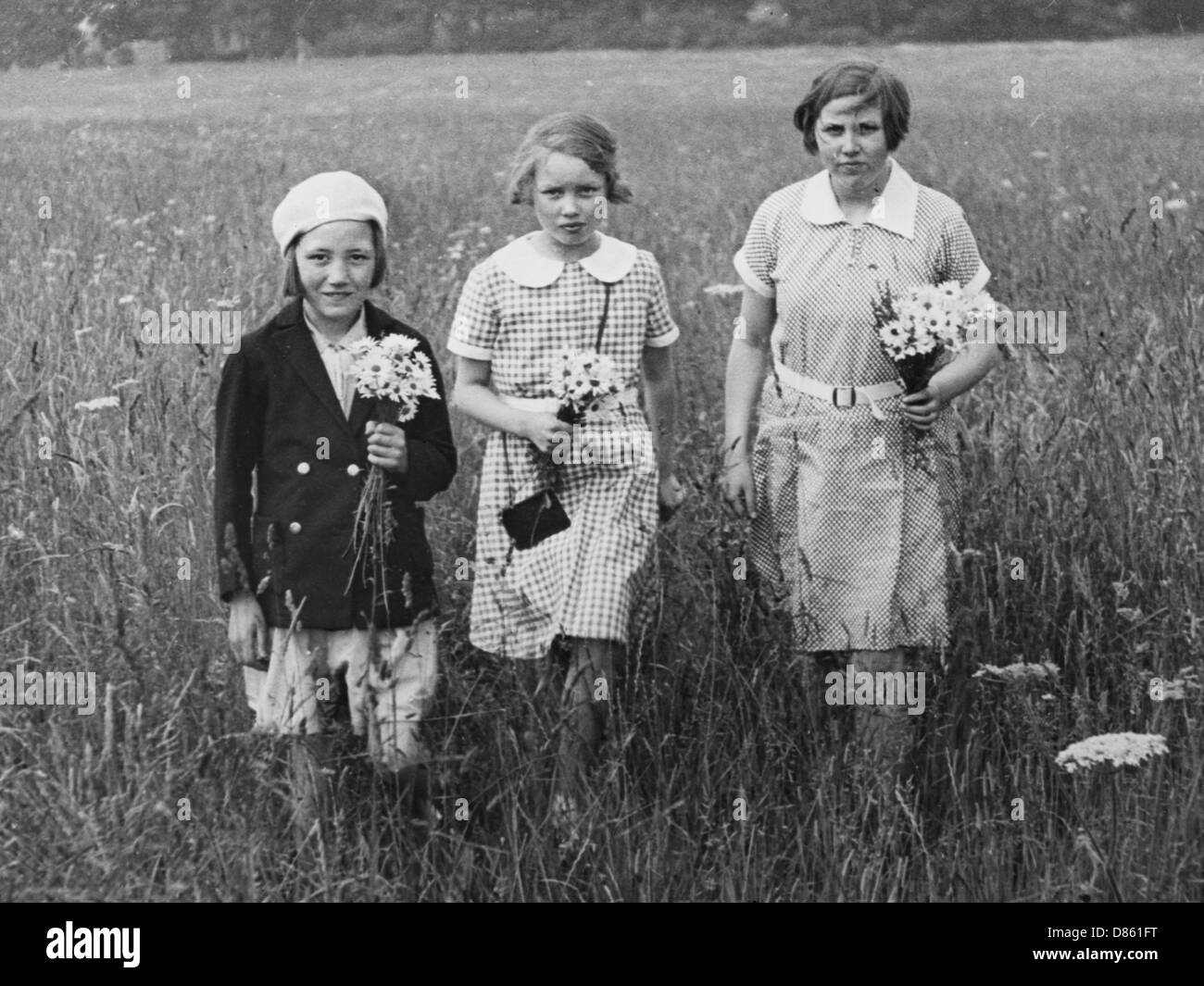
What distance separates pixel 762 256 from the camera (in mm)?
3771

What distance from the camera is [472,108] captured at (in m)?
4.79

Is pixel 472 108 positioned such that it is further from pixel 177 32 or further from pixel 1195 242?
pixel 1195 242

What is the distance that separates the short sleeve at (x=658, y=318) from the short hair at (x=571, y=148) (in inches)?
7.4

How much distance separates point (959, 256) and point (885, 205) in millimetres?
194

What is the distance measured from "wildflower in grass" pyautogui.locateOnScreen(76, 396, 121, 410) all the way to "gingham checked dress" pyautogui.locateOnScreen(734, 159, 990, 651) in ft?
5.10

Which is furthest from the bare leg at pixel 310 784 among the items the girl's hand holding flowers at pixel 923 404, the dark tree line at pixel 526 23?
the dark tree line at pixel 526 23

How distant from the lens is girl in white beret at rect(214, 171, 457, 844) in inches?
133

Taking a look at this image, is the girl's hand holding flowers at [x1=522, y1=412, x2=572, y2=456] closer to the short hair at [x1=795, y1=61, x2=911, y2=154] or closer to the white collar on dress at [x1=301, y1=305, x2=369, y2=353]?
the white collar on dress at [x1=301, y1=305, x2=369, y2=353]

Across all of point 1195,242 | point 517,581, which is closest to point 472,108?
point 517,581
